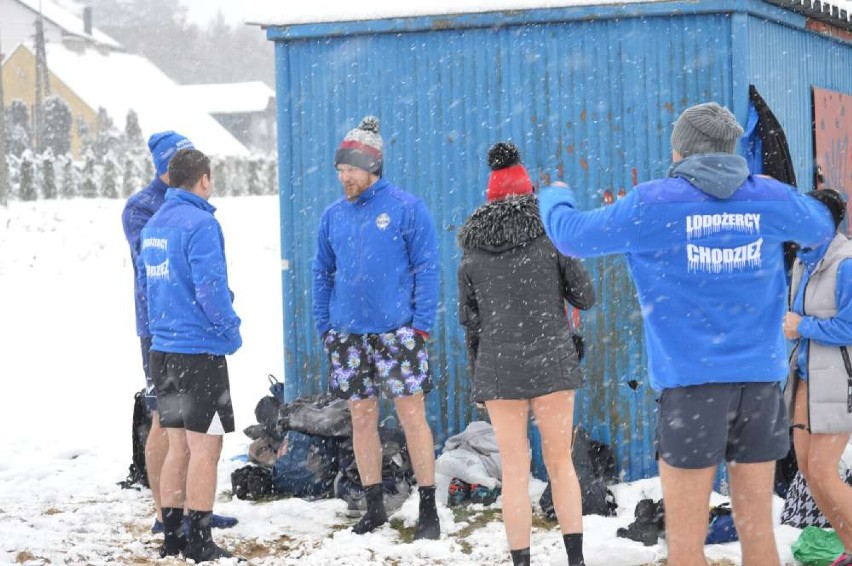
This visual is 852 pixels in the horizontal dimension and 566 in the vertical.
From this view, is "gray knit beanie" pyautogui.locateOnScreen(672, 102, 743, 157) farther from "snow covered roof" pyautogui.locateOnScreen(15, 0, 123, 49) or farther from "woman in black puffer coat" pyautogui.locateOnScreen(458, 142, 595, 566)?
"snow covered roof" pyautogui.locateOnScreen(15, 0, 123, 49)

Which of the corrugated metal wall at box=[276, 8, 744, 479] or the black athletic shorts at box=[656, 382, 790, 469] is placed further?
the corrugated metal wall at box=[276, 8, 744, 479]

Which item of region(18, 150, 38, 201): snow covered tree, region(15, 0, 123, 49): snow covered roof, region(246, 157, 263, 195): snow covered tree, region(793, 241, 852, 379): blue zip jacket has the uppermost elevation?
region(15, 0, 123, 49): snow covered roof

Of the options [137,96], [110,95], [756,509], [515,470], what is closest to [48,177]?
[515,470]

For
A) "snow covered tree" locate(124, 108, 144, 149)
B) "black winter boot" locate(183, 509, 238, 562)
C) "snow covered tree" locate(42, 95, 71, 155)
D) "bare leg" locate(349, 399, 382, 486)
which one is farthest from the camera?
"snow covered tree" locate(124, 108, 144, 149)

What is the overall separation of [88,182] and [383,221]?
22237mm

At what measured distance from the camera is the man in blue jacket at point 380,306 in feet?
20.0

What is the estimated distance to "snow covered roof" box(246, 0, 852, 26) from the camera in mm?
7008

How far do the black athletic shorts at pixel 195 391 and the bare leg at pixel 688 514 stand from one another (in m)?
2.59

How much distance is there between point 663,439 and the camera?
3.69 meters

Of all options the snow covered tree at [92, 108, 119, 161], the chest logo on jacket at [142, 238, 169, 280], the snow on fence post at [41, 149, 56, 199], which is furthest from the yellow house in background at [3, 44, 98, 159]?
the chest logo on jacket at [142, 238, 169, 280]

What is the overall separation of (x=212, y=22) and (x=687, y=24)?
79.8 metres

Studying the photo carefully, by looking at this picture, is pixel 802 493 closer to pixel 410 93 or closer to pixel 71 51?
pixel 410 93

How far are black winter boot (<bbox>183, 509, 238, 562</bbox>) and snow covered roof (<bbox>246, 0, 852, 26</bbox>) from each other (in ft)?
11.2

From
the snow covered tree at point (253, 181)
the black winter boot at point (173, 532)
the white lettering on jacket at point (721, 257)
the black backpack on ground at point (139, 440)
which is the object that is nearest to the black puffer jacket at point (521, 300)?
the white lettering on jacket at point (721, 257)
